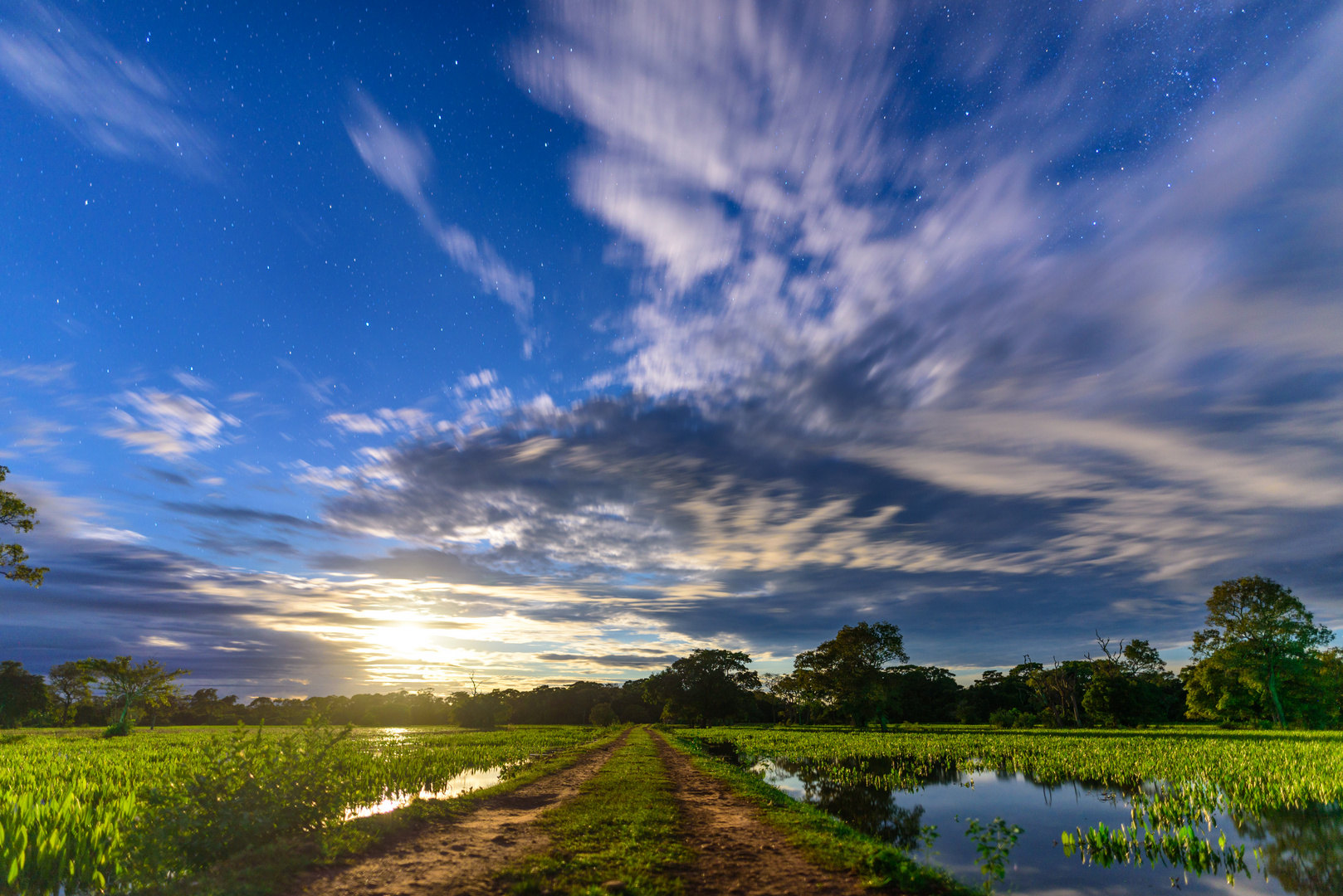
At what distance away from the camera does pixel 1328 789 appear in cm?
1978

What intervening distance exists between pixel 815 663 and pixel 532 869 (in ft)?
209

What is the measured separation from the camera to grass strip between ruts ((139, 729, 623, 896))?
820cm

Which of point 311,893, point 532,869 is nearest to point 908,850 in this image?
point 532,869


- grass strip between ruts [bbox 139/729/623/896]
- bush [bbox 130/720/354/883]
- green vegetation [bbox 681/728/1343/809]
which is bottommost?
green vegetation [bbox 681/728/1343/809]

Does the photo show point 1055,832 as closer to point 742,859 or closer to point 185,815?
point 742,859

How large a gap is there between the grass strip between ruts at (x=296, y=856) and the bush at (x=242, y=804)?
38cm

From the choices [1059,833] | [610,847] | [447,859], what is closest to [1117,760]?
[1059,833]

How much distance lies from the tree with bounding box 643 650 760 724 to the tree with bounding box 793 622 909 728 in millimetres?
26455

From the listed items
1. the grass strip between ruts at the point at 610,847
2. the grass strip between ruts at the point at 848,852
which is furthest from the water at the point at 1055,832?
the grass strip between ruts at the point at 610,847

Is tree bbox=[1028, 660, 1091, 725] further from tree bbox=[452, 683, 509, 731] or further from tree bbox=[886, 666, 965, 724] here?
tree bbox=[452, 683, 509, 731]

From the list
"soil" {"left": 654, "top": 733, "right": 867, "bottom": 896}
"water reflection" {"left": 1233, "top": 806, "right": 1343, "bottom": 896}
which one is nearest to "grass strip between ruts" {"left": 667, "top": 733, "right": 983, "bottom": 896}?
"soil" {"left": 654, "top": 733, "right": 867, "bottom": 896}

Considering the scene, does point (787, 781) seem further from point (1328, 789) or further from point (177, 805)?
point (177, 805)

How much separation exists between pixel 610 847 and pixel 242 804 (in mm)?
6881

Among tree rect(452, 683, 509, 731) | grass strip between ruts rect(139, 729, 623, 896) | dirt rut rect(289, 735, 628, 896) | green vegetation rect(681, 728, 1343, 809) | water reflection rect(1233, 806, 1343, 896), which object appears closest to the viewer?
grass strip between ruts rect(139, 729, 623, 896)
